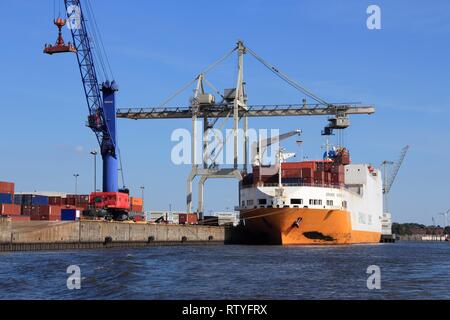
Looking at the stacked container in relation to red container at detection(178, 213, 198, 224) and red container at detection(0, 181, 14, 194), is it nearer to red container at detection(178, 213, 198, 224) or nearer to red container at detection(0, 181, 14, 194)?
red container at detection(0, 181, 14, 194)

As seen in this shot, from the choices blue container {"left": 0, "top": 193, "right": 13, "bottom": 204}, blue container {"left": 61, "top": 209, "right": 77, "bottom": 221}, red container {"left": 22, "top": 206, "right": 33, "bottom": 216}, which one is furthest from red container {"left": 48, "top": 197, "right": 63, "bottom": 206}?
blue container {"left": 61, "top": 209, "right": 77, "bottom": 221}

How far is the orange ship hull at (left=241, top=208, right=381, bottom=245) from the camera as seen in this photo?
3125 inches

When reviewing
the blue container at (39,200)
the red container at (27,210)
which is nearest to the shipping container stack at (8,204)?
the red container at (27,210)

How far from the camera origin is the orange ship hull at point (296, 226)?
79375mm

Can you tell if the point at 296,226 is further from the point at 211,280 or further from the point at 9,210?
the point at 211,280

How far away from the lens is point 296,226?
79562mm

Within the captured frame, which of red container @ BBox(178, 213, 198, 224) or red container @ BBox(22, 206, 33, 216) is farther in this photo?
red container @ BBox(178, 213, 198, 224)

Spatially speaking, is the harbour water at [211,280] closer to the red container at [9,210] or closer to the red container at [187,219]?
the red container at [9,210]

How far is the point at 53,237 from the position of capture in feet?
213

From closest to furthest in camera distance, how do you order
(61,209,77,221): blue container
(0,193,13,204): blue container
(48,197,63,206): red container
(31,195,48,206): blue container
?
(0,193,13,204): blue container → (61,209,77,221): blue container → (31,195,48,206): blue container → (48,197,63,206): red container

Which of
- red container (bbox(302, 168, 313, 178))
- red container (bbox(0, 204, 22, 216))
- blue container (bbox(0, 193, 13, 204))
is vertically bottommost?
red container (bbox(0, 204, 22, 216))
